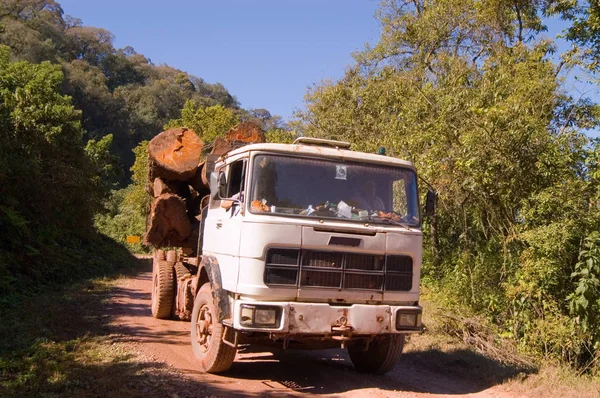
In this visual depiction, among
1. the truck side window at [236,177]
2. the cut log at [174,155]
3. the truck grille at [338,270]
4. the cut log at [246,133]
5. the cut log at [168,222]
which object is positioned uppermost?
the cut log at [246,133]

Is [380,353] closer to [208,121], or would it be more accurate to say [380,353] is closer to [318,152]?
[318,152]

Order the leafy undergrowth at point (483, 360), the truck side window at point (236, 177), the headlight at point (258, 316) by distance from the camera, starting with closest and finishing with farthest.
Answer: the headlight at point (258, 316) < the truck side window at point (236, 177) < the leafy undergrowth at point (483, 360)

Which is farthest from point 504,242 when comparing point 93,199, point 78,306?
point 93,199

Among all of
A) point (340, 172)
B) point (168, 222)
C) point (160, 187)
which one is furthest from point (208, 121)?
point (340, 172)

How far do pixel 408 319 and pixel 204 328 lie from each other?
2.48 metres

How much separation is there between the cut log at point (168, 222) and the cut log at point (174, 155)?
0.42 metres

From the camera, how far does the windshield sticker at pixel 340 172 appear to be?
6910 mm

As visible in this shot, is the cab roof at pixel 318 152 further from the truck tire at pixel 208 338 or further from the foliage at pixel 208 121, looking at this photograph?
the foliage at pixel 208 121

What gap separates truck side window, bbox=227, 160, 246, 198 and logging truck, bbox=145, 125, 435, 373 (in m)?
0.01

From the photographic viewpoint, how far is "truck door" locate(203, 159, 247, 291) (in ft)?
21.6

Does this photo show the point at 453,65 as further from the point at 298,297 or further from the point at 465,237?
the point at 298,297

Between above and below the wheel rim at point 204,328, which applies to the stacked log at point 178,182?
above

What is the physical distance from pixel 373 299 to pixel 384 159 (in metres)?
1.68

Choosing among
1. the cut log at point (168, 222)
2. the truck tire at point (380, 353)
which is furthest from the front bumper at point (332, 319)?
the cut log at point (168, 222)
